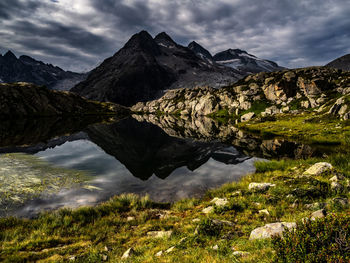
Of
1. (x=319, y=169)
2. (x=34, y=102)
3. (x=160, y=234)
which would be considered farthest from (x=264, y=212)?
(x=34, y=102)

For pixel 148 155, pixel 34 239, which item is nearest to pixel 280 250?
pixel 34 239

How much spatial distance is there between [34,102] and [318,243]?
16503cm

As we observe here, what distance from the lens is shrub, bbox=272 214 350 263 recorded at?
5496 mm

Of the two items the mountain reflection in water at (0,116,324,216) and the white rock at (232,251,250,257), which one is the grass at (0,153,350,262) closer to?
the white rock at (232,251,250,257)

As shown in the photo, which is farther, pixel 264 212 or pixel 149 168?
pixel 149 168

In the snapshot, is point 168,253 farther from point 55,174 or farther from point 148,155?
point 148,155

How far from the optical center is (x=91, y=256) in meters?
8.90

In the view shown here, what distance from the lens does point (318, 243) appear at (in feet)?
20.2

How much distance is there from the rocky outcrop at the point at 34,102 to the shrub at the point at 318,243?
143m

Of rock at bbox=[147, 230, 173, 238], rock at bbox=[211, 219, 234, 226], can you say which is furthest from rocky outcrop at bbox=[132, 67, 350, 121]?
rock at bbox=[147, 230, 173, 238]

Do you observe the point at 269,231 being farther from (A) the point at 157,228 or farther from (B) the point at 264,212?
(A) the point at 157,228

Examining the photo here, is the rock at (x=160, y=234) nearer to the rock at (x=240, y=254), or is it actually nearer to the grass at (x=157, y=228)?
the grass at (x=157, y=228)

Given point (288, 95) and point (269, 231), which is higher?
point (288, 95)

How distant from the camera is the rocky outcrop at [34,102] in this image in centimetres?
11938
